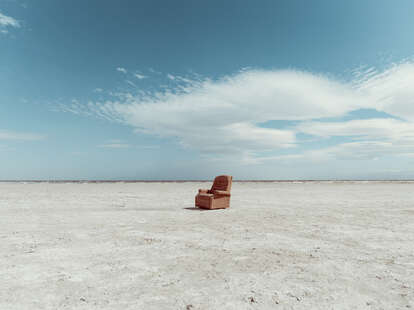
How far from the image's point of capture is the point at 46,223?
677cm

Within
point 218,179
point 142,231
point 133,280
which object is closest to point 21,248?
point 142,231

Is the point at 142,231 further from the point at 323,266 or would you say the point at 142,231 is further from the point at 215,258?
the point at 323,266

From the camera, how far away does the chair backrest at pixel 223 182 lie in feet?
34.5

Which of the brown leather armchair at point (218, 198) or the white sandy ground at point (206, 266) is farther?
the brown leather armchair at point (218, 198)

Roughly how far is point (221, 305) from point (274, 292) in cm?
65

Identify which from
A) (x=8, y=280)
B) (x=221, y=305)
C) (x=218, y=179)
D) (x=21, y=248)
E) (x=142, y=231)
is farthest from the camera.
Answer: (x=218, y=179)

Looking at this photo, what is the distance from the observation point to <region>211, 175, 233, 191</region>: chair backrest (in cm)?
1052

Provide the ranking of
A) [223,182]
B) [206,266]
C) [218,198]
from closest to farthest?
[206,266], [218,198], [223,182]

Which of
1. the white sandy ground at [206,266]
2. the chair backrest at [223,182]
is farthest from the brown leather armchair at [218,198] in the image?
the white sandy ground at [206,266]

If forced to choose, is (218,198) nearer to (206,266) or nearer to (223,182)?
(223,182)

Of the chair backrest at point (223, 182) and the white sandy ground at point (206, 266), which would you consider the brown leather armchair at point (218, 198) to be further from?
the white sandy ground at point (206, 266)

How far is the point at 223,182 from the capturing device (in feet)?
35.2

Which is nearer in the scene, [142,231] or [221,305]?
[221,305]

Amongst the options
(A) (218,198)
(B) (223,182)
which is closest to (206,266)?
(A) (218,198)
